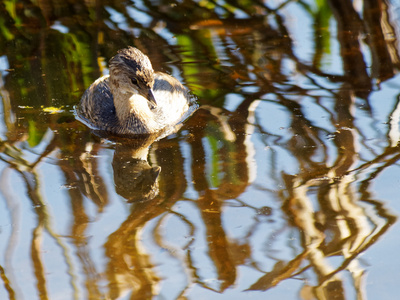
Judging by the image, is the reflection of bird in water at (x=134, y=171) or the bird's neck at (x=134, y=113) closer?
the reflection of bird in water at (x=134, y=171)

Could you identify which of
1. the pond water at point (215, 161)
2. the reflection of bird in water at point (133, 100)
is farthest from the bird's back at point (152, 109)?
the pond water at point (215, 161)

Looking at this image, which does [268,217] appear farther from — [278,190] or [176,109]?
[176,109]

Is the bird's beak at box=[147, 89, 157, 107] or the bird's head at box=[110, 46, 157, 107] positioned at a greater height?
the bird's head at box=[110, 46, 157, 107]

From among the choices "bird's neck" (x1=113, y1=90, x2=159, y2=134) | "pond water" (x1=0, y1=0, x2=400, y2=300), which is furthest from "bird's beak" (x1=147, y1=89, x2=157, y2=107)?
"pond water" (x1=0, y1=0, x2=400, y2=300)

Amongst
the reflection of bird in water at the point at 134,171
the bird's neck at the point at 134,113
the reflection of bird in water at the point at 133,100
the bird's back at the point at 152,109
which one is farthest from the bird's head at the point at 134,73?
the reflection of bird in water at the point at 134,171

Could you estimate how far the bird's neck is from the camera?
6559mm

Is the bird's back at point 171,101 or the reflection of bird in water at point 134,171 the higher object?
the bird's back at point 171,101

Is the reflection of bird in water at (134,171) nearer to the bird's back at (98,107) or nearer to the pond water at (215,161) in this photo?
the pond water at (215,161)

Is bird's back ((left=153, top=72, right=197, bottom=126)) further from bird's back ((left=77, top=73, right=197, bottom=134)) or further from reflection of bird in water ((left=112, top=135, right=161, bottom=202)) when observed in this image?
reflection of bird in water ((left=112, top=135, right=161, bottom=202))

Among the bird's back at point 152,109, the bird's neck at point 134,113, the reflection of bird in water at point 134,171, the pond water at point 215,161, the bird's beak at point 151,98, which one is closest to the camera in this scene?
the pond water at point 215,161

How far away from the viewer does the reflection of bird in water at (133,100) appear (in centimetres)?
649

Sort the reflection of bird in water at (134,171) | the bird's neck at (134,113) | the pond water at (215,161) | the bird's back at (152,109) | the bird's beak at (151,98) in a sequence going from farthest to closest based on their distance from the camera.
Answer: the bird's back at (152,109) → the bird's neck at (134,113) → the bird's beak at (151,98) → the reflection of bird in water at (134,171) → the pond water at (215,161)

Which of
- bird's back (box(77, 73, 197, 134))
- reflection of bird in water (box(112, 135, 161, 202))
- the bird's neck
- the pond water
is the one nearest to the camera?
the pond water

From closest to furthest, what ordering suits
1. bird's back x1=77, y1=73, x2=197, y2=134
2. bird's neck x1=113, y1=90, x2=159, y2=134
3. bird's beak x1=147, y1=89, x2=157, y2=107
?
1. bird's beak x1=147, y1=89, x2=157, y2=107
2. bird's neck x1=113, y1=90, x2=159, y2=134
3. bird's back x1=77, y1=73, x2=197, y2=134
